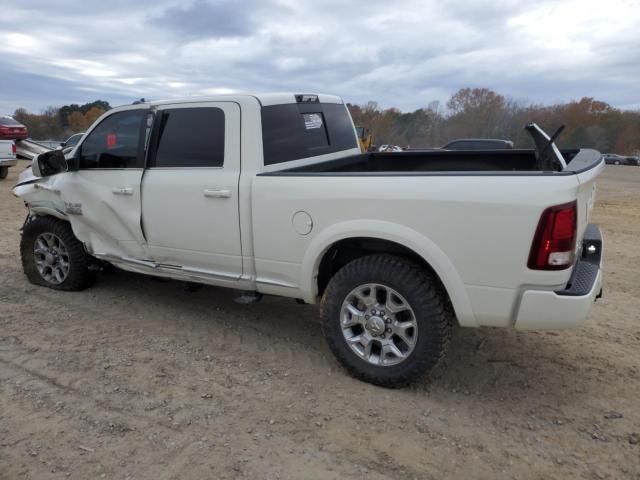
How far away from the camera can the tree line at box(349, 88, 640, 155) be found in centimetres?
7412

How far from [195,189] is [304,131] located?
1054 millimetres

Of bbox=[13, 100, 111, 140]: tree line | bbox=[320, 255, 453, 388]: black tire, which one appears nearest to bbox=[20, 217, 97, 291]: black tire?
bbox=[320, 255, 453, 388]: black tire

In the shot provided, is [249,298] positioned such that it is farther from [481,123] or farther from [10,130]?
[481,123]

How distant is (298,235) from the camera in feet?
11.9

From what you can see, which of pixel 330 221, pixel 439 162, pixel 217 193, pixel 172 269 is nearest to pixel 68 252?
pixel 172 269

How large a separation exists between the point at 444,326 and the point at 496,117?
74.7 metres

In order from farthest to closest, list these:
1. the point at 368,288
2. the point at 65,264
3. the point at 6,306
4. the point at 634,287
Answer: the point at 634,287, the point at 65,264, the point at 6,306, the point at 368,288

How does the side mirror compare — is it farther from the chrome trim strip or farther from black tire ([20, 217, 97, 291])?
the chrome trim strip

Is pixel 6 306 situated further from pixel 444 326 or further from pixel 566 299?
pixel 566 299

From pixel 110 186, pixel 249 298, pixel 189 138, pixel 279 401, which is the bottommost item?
pixel 279 401

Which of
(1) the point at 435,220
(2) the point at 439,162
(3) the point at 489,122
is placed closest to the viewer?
(1) the point at 435,220

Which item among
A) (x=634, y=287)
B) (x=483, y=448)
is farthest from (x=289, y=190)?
(x=634, y=287)

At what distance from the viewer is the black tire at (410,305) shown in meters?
3.24

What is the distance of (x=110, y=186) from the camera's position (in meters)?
4.57
